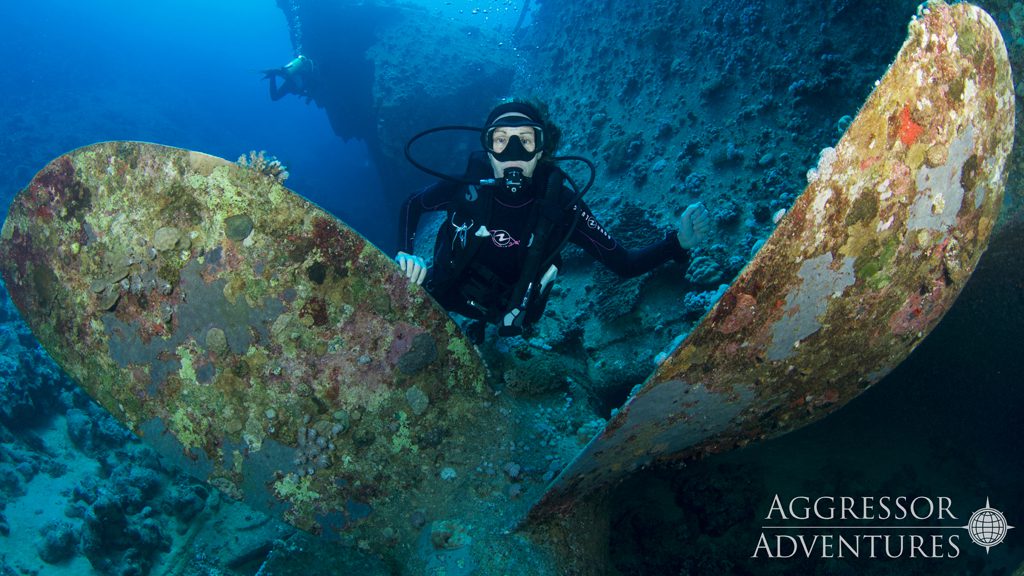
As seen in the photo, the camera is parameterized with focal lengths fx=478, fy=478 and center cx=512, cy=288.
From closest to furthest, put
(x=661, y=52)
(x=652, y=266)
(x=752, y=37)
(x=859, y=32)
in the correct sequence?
(x=652, y=266) < (x=859, y=32) < (x=752, y=37) < (x=661, y=52)

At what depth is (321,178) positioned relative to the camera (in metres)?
28.8

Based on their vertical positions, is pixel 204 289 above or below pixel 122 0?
below

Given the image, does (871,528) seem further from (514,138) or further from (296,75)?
(296,75)

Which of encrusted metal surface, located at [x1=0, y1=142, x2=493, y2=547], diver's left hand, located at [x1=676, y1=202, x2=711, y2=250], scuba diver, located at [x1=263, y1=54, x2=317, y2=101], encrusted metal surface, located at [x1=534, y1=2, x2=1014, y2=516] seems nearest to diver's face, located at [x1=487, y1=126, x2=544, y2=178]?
diver's left hand, located at [x1=676, y1=202, x2=711, y2=250]

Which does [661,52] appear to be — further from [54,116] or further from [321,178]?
[54,116]

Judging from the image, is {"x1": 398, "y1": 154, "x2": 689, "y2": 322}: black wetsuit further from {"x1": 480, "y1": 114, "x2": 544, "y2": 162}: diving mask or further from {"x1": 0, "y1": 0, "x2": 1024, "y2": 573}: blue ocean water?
{"x1": 0, "y1": 0, "x2": 1024, "y2": 573}: blue ocean water

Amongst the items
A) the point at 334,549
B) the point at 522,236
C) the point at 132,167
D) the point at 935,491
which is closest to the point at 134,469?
the point at 334,549

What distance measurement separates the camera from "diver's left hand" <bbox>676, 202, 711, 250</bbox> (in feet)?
10.6

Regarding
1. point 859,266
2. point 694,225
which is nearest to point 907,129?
point 859,266

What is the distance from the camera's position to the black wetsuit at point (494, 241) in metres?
3.52

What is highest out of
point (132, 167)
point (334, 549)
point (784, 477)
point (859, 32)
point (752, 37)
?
point (752, 37)

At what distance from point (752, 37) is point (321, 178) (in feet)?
91.0

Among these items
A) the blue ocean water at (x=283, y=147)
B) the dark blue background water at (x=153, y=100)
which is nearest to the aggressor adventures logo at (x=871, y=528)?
the blue ocean water at (x=283, y=147)

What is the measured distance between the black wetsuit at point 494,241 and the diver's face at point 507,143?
5.0 inches
